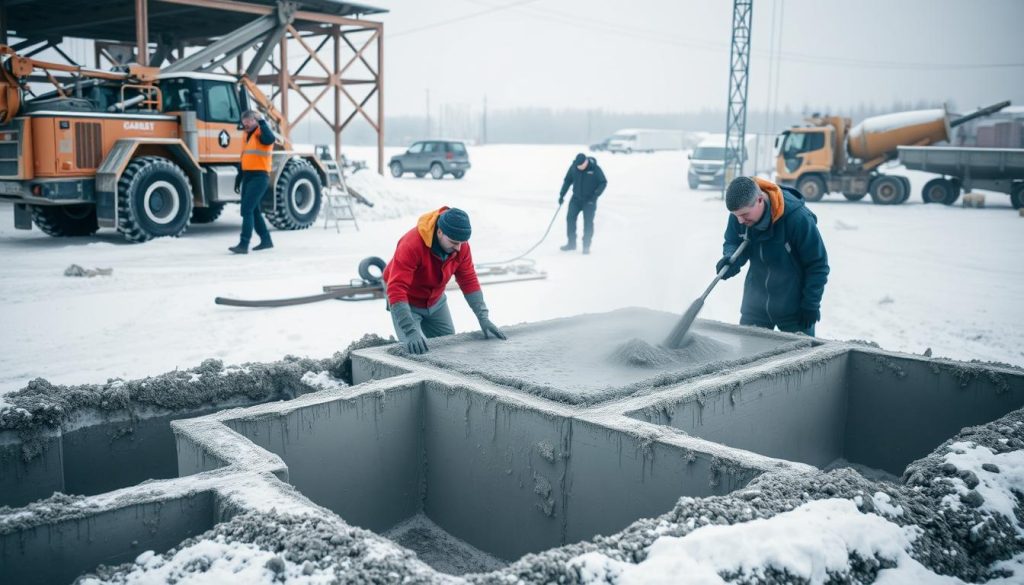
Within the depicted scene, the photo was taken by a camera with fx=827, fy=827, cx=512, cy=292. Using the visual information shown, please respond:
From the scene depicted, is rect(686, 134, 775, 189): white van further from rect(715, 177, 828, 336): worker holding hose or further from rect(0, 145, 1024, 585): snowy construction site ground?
rect(715, 177, 828, 336): worker holding hose

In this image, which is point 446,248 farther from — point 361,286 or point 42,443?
point 361,286

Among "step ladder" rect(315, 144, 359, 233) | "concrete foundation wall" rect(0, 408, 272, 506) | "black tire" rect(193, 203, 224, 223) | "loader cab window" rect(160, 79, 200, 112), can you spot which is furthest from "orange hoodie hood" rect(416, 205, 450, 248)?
"black tire" rect(193, 203, 224, 223)

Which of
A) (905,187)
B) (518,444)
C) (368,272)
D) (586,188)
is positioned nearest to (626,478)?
(518,444)

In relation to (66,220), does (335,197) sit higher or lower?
higher

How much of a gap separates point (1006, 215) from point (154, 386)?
2007 centimetres

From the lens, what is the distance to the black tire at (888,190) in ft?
74.4

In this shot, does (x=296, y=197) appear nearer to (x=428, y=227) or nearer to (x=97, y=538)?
(x=428, y=227)

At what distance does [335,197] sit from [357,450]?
13014 mm

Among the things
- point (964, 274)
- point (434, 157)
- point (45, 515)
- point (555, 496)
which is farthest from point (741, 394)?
point (434, 157)

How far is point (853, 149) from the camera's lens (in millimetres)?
23656

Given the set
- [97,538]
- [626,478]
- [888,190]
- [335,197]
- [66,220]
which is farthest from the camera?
[888,190]

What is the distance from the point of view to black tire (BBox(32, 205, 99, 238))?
41.8ft

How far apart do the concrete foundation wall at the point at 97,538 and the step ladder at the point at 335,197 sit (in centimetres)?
1274

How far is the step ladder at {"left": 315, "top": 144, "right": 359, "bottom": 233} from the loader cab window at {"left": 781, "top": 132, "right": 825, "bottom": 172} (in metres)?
13.1
